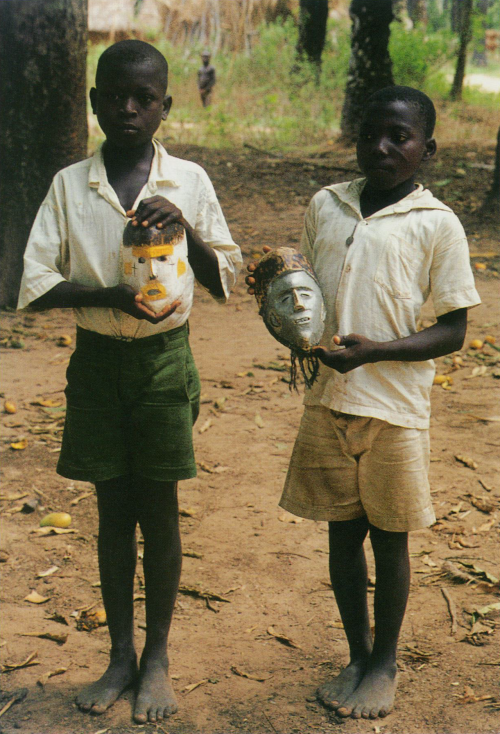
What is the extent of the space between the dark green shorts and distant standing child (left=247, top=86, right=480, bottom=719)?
345 mm

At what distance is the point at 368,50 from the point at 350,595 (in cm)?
938

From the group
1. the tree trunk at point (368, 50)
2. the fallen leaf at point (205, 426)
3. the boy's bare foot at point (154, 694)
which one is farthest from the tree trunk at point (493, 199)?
the boy's bare foot at point (154, 694)

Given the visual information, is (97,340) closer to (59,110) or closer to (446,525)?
(446,525)

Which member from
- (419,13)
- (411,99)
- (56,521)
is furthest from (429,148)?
(419,13)

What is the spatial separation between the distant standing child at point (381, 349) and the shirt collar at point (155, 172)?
1.24 feet

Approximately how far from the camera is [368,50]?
10.4 meters

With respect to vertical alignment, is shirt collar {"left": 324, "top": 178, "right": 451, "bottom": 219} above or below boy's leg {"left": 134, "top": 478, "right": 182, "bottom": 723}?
above

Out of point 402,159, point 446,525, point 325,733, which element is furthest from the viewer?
point 446,525

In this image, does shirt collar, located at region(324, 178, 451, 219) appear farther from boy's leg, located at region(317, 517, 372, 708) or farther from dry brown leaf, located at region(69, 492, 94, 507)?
dry brown leaf, located at region(69, 492, 94, 507)

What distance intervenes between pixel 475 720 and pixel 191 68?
52.8ft

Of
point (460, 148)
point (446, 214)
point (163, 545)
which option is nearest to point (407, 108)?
point (446, 214)

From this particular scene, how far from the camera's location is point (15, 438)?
4.40m

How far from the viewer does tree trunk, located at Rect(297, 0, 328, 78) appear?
14672mm

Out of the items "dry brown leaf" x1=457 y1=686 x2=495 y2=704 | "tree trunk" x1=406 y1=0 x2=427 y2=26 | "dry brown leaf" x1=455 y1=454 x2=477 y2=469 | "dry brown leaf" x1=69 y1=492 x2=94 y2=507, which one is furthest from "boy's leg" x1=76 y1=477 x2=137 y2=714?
"tree trunk" x1=406 y1=0 x2=427 y2=26
